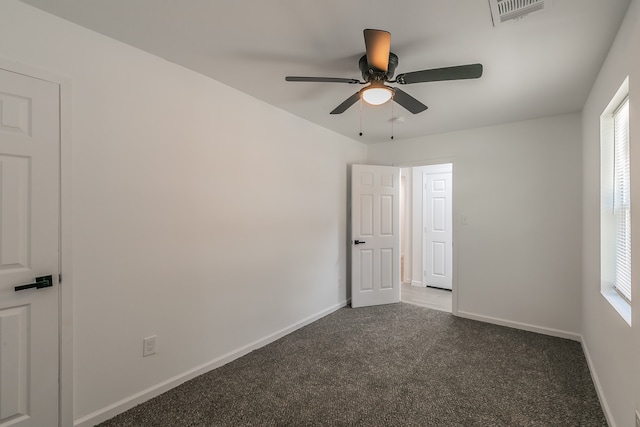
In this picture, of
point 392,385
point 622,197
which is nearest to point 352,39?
point 622,197

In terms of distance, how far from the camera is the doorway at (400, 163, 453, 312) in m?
4.94

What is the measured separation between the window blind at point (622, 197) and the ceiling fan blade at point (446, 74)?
1039mm

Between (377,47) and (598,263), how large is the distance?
91.2 inches

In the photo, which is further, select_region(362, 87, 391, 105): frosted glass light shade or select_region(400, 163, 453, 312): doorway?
select_region(400, 163, 453, 312): doorway

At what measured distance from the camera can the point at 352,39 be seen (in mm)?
1749

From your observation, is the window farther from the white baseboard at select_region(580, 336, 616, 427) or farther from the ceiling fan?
the ceiling fan

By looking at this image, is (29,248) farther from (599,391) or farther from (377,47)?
(599,391)

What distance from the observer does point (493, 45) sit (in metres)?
1.79

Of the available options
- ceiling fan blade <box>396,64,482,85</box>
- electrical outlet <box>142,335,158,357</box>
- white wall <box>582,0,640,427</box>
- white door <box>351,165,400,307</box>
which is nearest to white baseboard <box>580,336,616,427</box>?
white wall <box>582,0,640,427</box>

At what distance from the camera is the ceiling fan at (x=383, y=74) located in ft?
5.03

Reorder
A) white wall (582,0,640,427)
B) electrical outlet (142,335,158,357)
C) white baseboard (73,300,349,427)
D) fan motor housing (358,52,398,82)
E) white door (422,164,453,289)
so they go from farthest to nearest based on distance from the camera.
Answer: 1. white door (422,164,453,289)
2. electrical outlet (142,335,158,357)
3. fan motor housing (358,52,398,82)
4. white baseboard (73,300,349,427)
5. white wall (582,0,640,427)

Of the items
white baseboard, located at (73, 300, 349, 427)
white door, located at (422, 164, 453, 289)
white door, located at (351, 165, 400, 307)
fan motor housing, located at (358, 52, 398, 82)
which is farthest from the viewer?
white door, located at (422, 164, 453, 289)

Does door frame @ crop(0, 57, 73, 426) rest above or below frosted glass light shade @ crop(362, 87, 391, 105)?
below

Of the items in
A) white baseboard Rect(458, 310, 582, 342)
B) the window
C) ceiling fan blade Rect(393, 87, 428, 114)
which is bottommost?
white baseboard Rect(458, 310, 582, 342)
